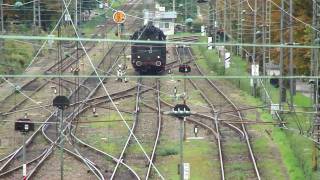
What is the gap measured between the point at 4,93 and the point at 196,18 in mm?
27343

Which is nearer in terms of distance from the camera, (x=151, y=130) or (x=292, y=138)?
(x=292, y=138)

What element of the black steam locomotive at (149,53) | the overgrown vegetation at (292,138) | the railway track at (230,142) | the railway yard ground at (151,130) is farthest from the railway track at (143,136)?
the black steam locomotive at (149,53)

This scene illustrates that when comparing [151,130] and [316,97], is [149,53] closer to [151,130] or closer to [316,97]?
[151,130]

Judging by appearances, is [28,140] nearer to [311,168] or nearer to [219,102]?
[311,168]

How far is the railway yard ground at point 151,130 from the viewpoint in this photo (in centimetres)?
1213

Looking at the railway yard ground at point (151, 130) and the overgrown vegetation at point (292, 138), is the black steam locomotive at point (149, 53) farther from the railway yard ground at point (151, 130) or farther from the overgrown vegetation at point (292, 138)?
the overgrown vegetation at point (292, 138)

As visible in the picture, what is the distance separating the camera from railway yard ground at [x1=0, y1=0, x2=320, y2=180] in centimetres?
1213

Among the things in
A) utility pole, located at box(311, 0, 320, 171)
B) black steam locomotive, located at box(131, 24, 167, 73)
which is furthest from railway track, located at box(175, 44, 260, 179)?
black steam locomotive, located at box(131, 24, 167, 73)

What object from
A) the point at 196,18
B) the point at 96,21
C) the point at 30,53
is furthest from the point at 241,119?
the point at 196,18

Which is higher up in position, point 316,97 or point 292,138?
point 316,97

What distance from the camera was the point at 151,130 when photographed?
15.9 metres

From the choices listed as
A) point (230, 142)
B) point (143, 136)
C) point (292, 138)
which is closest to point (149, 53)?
point (143, 136)

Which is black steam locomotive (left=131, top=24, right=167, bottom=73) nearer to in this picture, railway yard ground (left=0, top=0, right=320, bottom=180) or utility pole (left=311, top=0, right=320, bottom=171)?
railway yard ground (left=0, top=0, right=320, bottom=180)

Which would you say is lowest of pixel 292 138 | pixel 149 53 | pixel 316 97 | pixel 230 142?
pixel 230 142
